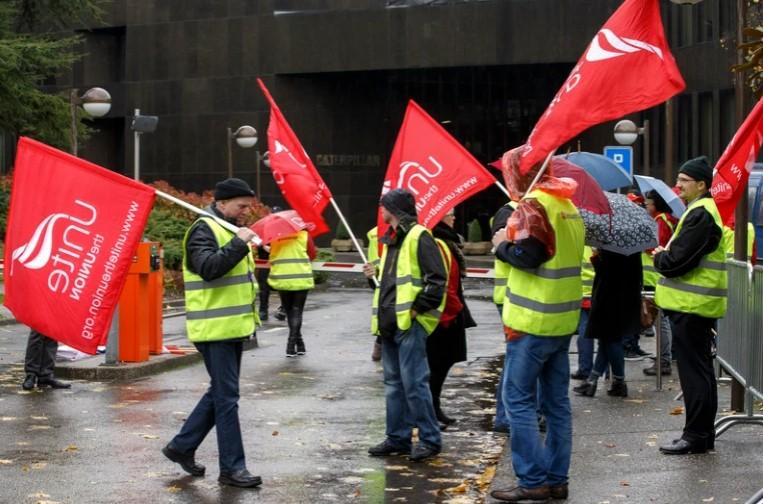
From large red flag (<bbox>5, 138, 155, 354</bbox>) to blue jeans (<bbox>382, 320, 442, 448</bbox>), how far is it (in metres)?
2.00

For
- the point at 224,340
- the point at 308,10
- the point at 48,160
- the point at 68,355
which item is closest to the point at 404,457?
the point at 224,340

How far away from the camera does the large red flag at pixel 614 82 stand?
852 cm

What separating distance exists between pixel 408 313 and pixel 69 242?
A: 231 cm

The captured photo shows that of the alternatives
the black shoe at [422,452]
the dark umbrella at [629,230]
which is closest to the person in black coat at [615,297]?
the dark umbrella at [629,230]

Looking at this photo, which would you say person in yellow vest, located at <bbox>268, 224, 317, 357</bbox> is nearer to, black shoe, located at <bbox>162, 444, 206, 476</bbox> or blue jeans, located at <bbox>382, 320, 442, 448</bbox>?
blue jeans, located at <bbox>382, 320, 442, 448</bbox>

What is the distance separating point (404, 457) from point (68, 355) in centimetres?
628

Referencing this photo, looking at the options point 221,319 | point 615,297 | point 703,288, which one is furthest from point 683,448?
point 221,319

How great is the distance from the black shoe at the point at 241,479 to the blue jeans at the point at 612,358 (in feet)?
15.2

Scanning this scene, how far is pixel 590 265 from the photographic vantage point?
14.2 meters

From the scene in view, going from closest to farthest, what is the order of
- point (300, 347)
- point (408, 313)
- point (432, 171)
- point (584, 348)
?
point (408, 313) → point (432, 171) → point (584, 348) → point (300, 347)

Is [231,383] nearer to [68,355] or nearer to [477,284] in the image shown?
[68,355]

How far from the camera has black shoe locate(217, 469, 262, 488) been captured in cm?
912

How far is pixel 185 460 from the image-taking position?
9.43 m

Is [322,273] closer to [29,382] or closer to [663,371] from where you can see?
[663,371]
